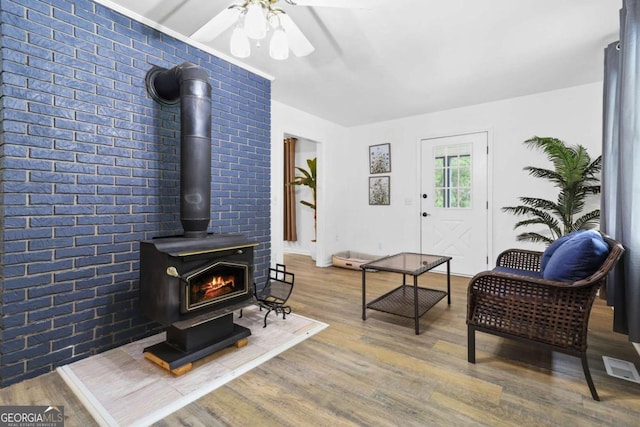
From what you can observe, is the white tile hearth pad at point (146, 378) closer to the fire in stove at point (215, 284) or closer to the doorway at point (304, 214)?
the fire in stove at point (215, 284)

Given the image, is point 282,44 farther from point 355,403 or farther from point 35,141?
point 355,403

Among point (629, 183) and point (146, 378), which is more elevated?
point (629, 183)

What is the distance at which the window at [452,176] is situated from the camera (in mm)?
4434

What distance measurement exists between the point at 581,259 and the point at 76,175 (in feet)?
10.3

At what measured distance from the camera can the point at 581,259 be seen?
1757 mm

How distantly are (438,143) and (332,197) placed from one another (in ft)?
6.14

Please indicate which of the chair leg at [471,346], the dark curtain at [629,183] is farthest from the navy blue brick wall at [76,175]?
the dark curtain at [629,183]

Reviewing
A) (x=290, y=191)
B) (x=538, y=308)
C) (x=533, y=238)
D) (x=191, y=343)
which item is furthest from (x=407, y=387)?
(x=290, y=191)

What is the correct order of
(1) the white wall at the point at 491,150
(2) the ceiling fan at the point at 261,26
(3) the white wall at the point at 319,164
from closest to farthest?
(2) the ceiling fan at the point at 261,26
(1) the white wall at the point at 491,150
(3) the white wall at the point at 319,164

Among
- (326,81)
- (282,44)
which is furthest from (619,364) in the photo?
(326,81)

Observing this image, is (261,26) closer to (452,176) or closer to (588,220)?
(452,176)

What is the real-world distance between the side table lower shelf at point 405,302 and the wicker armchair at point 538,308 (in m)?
0.61

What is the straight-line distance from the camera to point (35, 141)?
185 cm

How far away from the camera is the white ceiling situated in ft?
7.27
